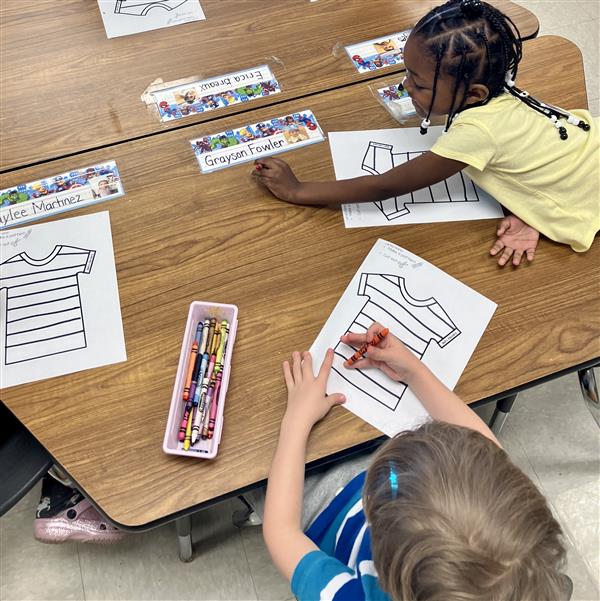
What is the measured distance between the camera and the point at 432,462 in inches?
26.9

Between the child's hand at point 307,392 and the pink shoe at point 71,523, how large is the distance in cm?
60

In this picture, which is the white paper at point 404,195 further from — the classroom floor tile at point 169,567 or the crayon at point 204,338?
the classroom floor tile at point 169,567

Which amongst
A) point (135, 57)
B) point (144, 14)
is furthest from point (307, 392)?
point (144, 14)

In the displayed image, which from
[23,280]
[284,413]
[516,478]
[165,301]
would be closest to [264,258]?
[165,301]

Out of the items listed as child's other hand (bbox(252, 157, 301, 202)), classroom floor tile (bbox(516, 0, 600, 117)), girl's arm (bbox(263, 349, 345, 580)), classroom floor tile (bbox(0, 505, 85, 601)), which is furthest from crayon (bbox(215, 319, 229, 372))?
classroom floor tile (bbox(516, 0, 600, 117))

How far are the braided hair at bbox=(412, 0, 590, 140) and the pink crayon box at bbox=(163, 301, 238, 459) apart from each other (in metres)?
0.53

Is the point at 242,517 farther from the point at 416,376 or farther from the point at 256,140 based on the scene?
the point at 256,140

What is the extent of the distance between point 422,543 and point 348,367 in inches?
13.9

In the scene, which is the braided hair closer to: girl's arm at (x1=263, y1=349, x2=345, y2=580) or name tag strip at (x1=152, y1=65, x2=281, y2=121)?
name tag strip at (x1=152, y1=65, x2=281, y2=121)

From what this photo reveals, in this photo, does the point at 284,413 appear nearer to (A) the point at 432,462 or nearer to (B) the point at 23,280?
(A) the point at 432,462

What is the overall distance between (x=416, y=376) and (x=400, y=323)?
0.10 metres

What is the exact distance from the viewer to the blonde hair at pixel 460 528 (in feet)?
2.04

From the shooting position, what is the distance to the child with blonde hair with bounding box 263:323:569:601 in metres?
0.62

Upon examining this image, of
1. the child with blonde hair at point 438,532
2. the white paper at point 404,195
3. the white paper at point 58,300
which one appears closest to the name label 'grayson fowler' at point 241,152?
the white paper at point 404,195
